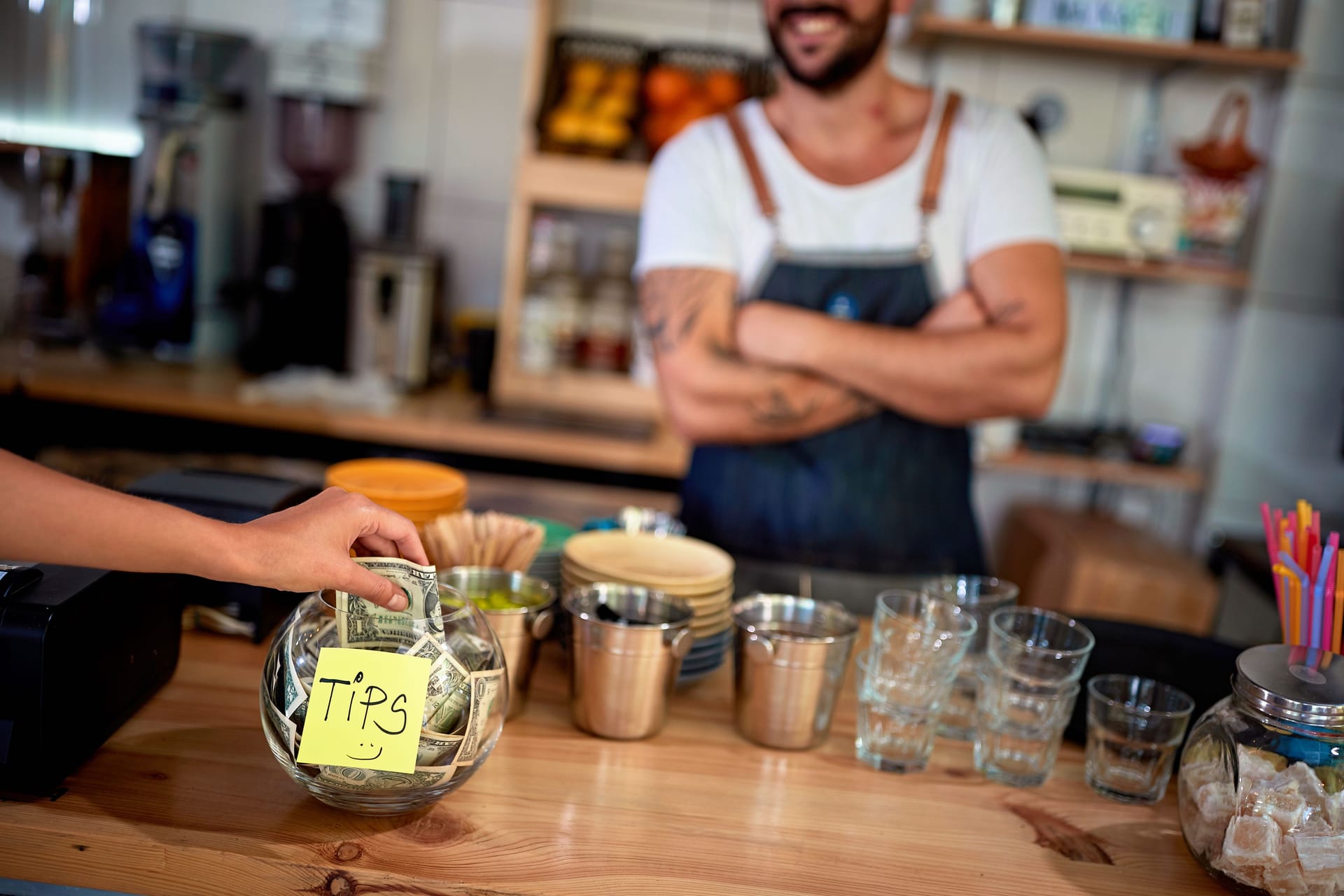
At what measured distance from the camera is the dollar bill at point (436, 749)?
0.88 meters

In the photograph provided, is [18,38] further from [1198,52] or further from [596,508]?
[1198,52]

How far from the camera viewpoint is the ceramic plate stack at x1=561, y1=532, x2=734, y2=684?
1.17 metres

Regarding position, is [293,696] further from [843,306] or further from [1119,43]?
[1119,43]

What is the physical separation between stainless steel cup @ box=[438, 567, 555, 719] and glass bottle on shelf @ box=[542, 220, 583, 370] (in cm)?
172

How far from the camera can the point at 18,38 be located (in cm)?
233

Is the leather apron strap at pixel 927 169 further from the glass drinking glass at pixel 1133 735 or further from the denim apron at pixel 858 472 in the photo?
the glass drinking glass at pixel 1133 735

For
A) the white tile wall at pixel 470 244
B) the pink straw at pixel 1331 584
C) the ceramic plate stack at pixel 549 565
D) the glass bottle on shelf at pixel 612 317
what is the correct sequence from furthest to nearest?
the white tile wall at pixel 470 244, the glass bottle on shelf at pixel 612 317, the ceramic plate stack at pixel 549 565, the pink straw at pixel 1331 584

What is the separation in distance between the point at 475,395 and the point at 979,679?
80.8 inches

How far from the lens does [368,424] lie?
2637 millimetres

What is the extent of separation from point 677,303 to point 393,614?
999mm

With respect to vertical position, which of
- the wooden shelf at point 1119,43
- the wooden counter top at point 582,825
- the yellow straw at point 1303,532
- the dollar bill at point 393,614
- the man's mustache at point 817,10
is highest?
the wooden shelf at point 1119,43

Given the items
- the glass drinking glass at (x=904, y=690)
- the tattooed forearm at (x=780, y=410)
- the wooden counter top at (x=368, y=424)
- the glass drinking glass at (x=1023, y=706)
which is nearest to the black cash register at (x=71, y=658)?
the glass drinking glass at (x=904, y=690)

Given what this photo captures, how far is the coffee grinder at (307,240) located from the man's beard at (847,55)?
1451mm

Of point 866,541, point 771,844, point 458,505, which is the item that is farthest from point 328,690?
point 866,541
